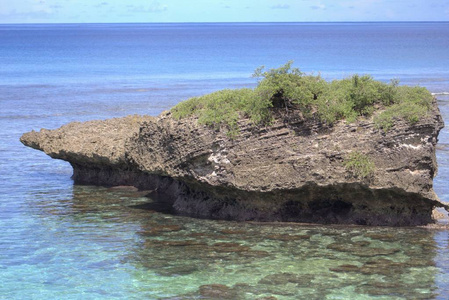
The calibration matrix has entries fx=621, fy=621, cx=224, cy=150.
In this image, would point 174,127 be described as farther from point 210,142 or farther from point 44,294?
point 44,294

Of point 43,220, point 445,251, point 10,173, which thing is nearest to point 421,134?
point 445,251

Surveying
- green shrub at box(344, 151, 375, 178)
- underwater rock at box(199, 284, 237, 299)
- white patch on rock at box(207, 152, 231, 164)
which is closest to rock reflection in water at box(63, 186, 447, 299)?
underwater rock at box(199, 284, 237, 299)

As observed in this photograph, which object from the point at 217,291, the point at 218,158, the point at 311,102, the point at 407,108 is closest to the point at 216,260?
the point at 217,291

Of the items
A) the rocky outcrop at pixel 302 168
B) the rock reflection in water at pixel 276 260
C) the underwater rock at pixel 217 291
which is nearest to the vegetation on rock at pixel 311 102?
the rocky outcrop at pixel 302 168

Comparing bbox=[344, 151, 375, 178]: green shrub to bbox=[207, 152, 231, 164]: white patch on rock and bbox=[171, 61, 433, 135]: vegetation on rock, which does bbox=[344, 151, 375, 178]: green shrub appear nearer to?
bbox=[171, 61, 433, 135]: vegetation on rock

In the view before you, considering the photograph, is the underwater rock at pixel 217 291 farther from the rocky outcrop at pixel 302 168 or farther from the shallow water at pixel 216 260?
the rocky outcrop at pixel 302 168

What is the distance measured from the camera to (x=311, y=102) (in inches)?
714

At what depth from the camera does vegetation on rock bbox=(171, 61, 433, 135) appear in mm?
17969

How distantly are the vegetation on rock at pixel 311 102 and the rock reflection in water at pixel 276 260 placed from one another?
10.3ft

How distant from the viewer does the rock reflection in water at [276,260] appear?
13.8 meters

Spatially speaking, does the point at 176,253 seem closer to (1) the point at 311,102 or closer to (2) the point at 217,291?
(2) the point at 217,291

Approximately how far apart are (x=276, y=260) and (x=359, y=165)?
3697mm

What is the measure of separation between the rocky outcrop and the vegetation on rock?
0.86ft

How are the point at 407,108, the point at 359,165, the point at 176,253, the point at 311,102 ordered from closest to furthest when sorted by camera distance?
the point at 176,253
the point at 359,165
the point at 407,108
the point at 311,102
